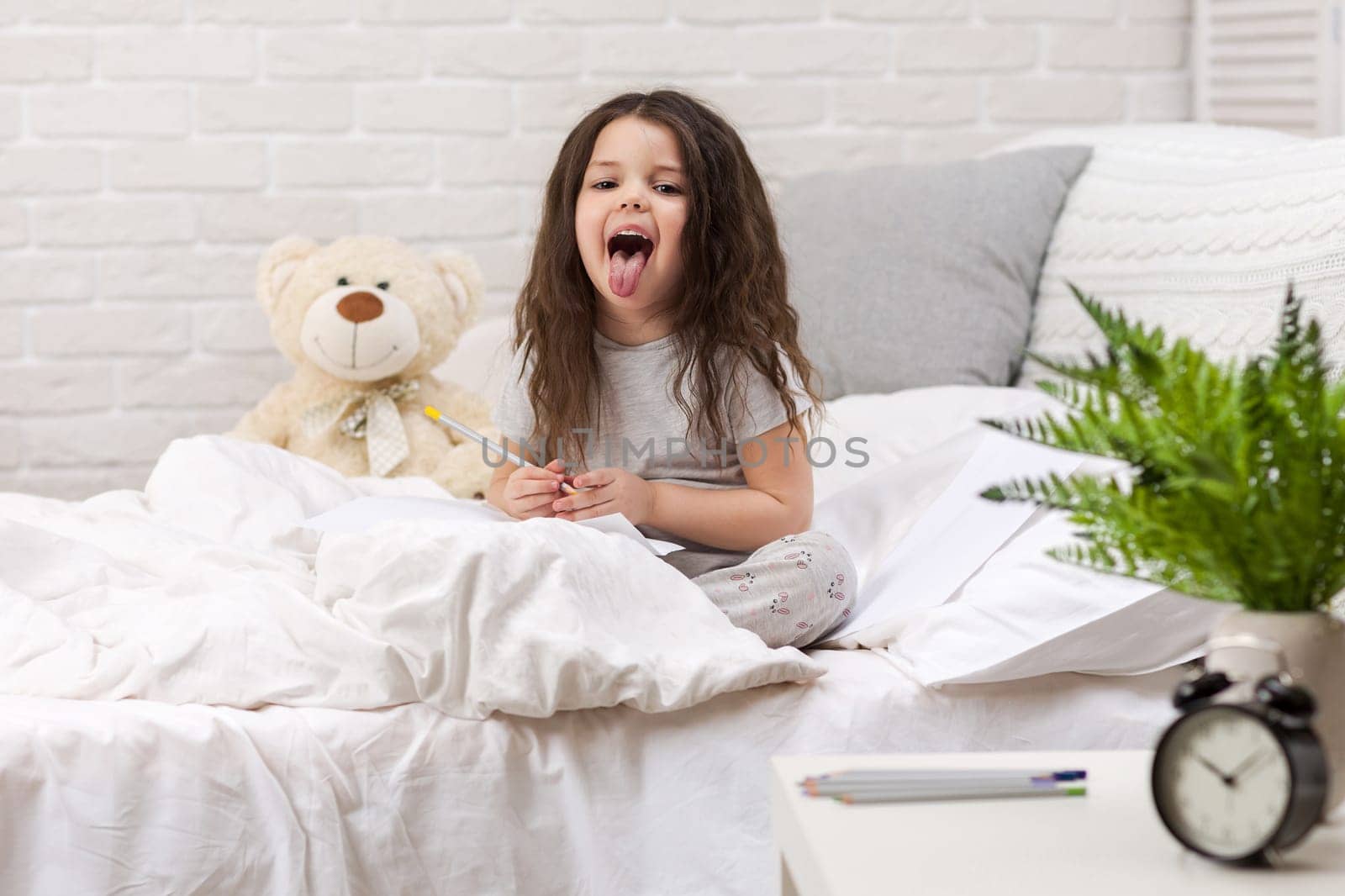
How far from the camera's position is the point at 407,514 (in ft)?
4.18

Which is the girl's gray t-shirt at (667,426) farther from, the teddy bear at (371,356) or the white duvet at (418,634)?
the teddy bear at (371,356)

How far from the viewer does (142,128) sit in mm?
2094

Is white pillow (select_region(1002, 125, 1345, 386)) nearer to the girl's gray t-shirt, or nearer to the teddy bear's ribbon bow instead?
the girl's gray t-shirt

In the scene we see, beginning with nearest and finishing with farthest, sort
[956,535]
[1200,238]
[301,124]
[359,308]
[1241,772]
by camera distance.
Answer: [1241,772], [956,535], [1200,238], [359,308], [301,124]

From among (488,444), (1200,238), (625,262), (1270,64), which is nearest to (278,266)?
(488,444)

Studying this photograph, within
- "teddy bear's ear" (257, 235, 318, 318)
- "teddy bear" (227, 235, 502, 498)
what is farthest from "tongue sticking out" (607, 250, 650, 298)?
"teddy bear's ear" (257, 235, 318, 318)

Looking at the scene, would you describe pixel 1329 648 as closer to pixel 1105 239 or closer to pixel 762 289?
pixel 762 289

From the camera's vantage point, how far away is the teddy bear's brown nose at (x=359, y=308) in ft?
5.79

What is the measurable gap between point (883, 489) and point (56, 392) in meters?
1.38

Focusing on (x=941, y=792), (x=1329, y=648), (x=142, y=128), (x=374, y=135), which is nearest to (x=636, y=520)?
(x=941, y=792)

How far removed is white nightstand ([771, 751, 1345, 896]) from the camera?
0.57 metres

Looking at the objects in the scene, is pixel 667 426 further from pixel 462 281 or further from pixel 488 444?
pixel 462 281

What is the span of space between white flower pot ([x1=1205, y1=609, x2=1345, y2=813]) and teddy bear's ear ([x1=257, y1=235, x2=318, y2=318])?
1509mm

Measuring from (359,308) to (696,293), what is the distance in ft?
2.06
